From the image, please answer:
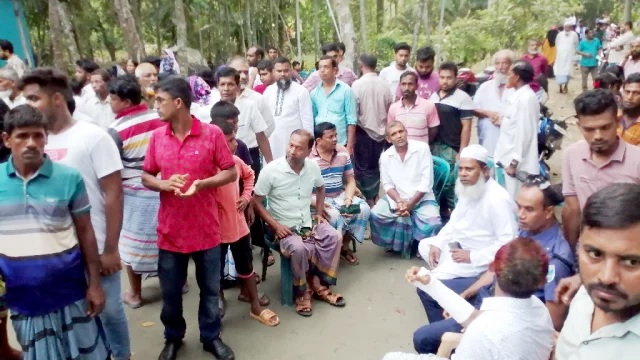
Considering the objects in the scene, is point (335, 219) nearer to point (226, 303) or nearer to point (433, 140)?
Answer: point (226, 303)

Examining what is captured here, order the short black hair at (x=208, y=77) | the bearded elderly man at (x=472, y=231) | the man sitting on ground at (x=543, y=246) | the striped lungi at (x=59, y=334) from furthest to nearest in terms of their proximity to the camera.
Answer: the short black hair at (x=208, y=77)
the bearded elderly man at (x=472, y=231)
the man sitting on ground at (x=543, y=246)
the striped lungi at (x=59, y=334)

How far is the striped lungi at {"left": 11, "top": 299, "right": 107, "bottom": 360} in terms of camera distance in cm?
229

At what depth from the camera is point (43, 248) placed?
86.9 inches

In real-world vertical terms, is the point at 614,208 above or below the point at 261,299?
above

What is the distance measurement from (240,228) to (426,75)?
3252mm

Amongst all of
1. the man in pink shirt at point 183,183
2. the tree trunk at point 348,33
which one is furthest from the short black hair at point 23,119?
the tree trunk at point 348,33

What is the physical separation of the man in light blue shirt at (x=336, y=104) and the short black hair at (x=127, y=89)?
91.4 inches

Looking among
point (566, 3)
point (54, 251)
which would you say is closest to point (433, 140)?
point (54, 251)

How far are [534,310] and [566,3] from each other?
16.0 metres

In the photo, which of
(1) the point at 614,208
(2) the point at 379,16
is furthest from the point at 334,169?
(2) the point at 379,16

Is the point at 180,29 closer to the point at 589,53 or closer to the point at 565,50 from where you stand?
the point at 565,50

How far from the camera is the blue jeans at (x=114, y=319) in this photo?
2.68 metres

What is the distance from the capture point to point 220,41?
71.0 feet

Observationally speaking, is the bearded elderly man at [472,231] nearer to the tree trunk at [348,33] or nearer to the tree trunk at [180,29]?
the tree trunk at [348,33]
